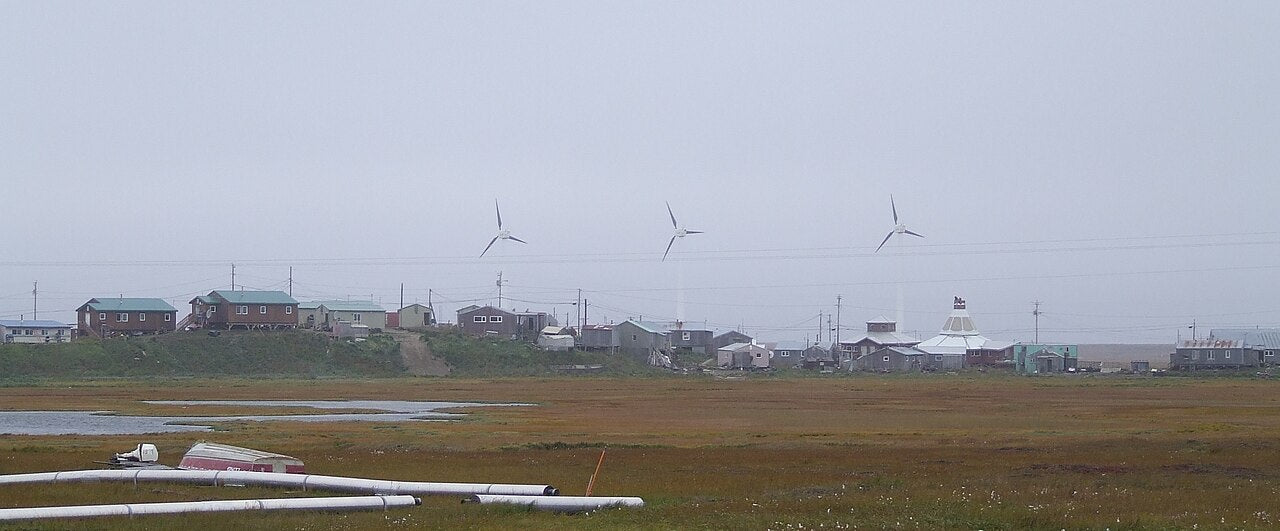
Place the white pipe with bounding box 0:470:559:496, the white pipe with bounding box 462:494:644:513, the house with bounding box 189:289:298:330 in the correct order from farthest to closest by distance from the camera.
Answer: the house with bounding box 189:289:298:330, the white pipe with bounding box 0:470:559:496, the white pipe with bounding box 462:494:644:513

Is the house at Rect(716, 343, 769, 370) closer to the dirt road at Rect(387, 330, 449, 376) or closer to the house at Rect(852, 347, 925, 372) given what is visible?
the house at Rect(852, 347, 925, 372)

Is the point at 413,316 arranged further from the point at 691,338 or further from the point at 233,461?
the point at 233,461

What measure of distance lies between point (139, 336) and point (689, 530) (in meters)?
130

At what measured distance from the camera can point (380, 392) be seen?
9712 centimetres

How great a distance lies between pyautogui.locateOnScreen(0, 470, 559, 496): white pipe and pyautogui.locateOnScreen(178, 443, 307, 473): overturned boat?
94 cm

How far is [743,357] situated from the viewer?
15788 cm

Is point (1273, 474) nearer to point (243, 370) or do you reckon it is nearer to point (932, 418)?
point (932, 418)

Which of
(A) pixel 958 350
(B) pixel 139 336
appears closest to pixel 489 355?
(B) pixel 139 336

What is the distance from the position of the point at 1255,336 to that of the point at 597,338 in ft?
260

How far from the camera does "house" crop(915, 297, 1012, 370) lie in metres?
162

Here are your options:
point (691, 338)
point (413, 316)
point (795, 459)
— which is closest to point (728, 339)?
point (691, 338)

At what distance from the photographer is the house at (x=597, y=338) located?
159 m

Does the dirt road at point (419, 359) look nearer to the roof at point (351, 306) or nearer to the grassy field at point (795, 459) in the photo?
the roof at point (351, 306)

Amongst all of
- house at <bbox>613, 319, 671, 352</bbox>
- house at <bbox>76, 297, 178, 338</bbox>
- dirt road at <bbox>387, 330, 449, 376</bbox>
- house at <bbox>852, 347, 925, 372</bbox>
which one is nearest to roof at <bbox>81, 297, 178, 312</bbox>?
house at <bbox>76, 297, 178, 338</bbox>
